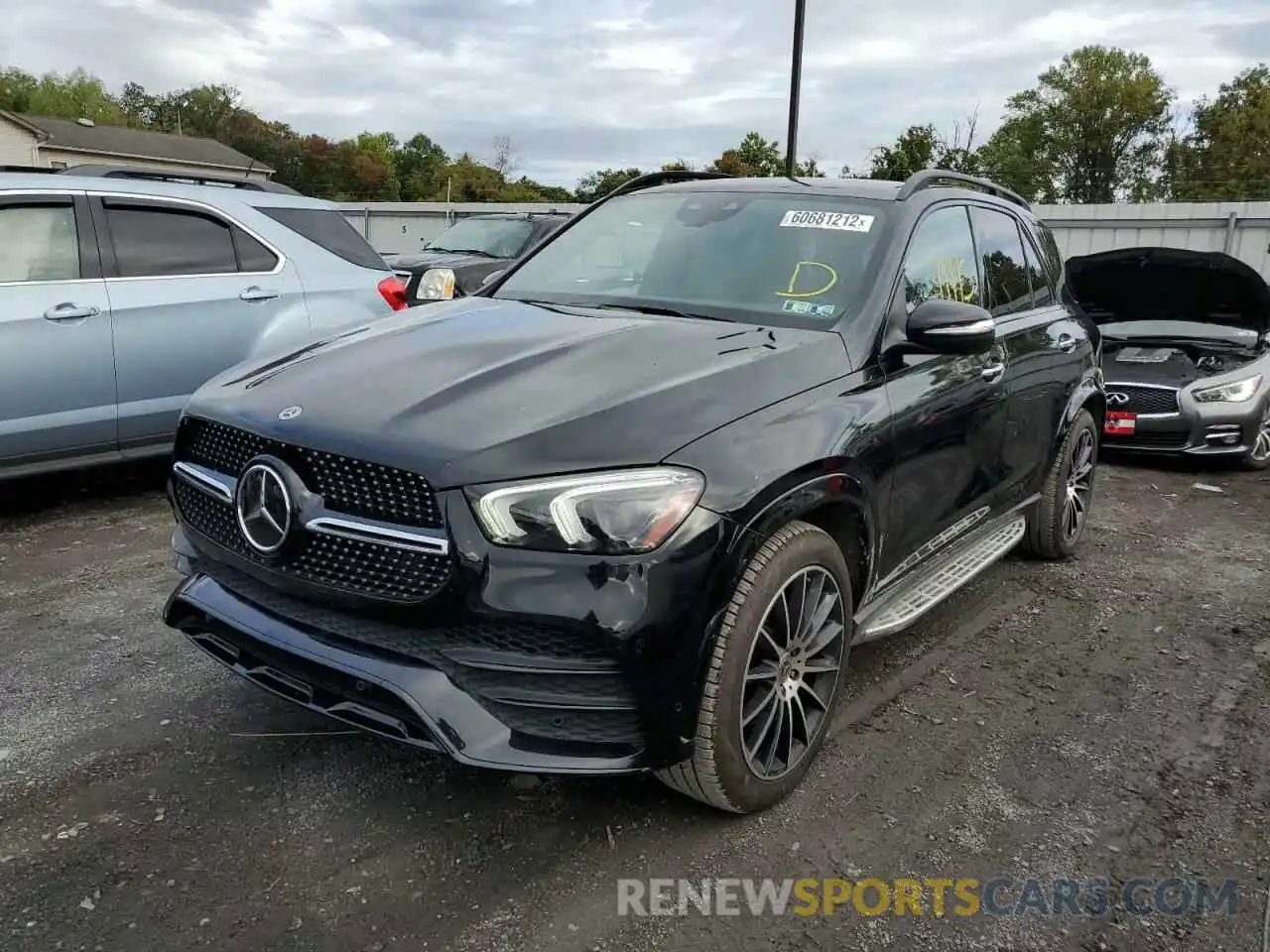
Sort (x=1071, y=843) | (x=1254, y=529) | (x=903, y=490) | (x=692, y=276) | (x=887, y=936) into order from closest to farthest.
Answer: (x=887, y=936) → (x=1071, y=843) → (x=903, y=490) → (x=692, y=276) → (x=1254, y=529)

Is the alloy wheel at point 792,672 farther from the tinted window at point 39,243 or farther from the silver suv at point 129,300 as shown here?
the tinted window at point 39,243

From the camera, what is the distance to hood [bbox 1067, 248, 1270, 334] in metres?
7.71

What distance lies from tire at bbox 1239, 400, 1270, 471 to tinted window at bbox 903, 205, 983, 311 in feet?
15.4

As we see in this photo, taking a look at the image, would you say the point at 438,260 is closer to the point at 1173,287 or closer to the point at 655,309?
the point at 1173,287

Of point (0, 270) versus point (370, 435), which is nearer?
point (370, 435)

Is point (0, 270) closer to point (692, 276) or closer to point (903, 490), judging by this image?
point (692, 276)

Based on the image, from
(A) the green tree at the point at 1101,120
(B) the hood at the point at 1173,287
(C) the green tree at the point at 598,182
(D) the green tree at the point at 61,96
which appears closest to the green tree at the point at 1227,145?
(A) the green tree at the point at 1101,120

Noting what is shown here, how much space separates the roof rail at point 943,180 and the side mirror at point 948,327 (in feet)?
1.99

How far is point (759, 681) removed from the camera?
2.55 metres

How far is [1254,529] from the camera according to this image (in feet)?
19.2

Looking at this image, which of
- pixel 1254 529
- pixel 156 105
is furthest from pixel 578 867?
pixel 156 105

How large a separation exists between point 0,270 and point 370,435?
11.8 feet

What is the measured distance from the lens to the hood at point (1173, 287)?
7711 millimetres

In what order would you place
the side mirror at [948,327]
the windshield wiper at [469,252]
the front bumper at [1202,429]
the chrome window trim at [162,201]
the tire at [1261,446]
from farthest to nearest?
1. the windshield wiper at [469,252]
2. the tire at [1261,446]
3. the front bumper at [1202,429]
4. the chrome window trim at [162,201]
5. the side mirror at [948,327]
